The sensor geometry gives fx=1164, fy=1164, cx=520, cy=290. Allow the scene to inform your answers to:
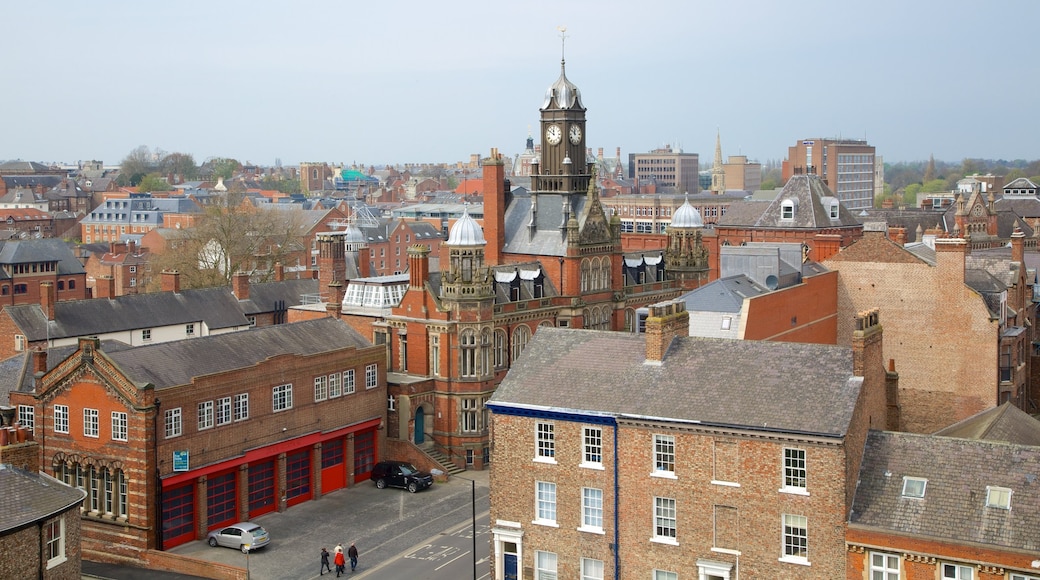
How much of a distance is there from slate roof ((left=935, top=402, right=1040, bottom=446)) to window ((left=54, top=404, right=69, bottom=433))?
3632cm

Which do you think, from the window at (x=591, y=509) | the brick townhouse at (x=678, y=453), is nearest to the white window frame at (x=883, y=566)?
the brick townhouse at (x=678, y=453)

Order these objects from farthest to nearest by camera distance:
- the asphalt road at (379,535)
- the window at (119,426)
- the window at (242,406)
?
the window at (242,406), the window at (119,426), the asphalt road at (379,535)

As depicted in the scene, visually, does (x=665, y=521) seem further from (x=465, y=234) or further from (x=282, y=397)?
(x=465, y=234)

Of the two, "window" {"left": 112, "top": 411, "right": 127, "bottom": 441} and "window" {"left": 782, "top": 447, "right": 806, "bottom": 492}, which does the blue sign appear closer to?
"window" {"left": 112, "top": 411, "right": 127, "bottom": 441}

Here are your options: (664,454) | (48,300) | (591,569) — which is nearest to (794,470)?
(664,454)

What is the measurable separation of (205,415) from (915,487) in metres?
31.1

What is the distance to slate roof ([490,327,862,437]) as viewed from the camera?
35.5 metres

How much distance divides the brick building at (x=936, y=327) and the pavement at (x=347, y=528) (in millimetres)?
22249

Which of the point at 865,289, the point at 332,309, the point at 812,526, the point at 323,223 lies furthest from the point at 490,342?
the point at 323,223

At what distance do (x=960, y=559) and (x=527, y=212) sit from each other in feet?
152

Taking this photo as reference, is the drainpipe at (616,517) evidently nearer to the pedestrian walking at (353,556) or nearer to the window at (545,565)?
the window at (545,565)

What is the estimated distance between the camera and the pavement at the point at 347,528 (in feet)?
159

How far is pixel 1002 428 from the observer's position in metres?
42.6

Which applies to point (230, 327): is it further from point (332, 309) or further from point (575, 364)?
point (575, 364)
